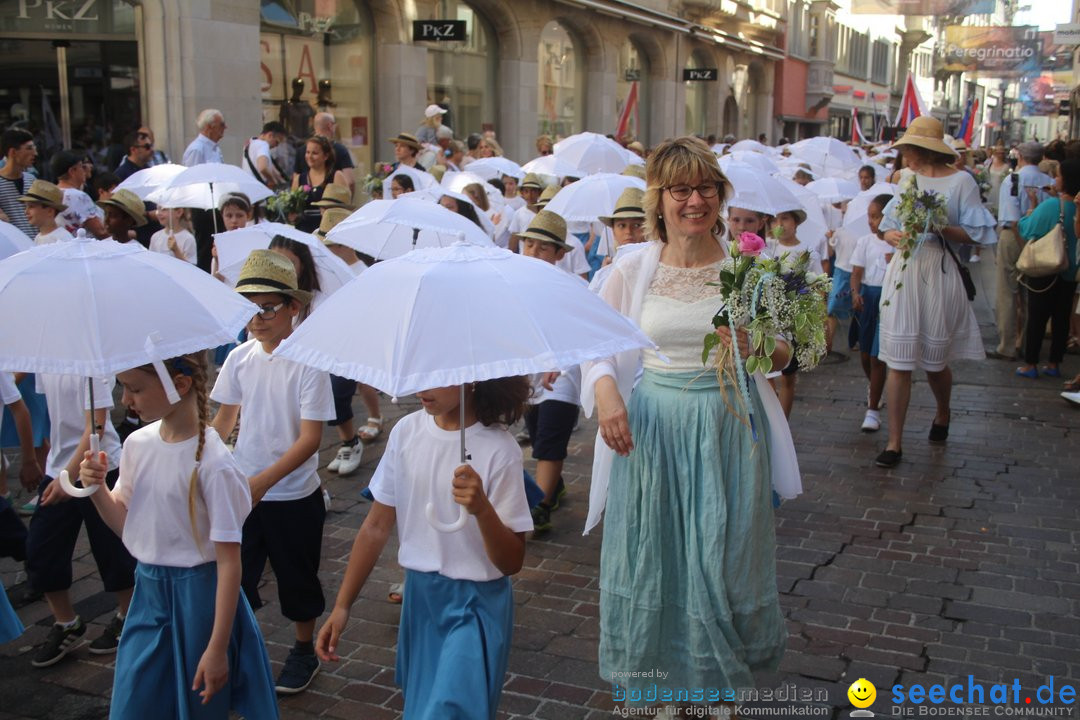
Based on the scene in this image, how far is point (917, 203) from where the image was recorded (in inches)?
285

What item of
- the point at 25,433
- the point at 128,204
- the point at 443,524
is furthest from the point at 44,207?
the point at 443,524

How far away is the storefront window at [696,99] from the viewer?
37.1 metres

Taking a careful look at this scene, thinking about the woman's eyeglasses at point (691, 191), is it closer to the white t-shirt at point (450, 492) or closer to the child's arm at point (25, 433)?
the white t-shirt at point (450, 492)

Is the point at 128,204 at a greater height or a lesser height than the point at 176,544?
greater

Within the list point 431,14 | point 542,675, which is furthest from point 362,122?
point 542,675

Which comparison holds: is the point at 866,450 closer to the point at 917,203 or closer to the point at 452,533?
the point at 917,203

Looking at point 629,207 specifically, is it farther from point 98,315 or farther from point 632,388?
point 98,315

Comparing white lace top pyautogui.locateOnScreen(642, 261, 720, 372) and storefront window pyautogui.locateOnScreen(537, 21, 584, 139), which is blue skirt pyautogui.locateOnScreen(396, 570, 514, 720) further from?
storefront window pyautogui.locateOnScreen(537, 21, 584, 139)

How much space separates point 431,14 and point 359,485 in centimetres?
1563

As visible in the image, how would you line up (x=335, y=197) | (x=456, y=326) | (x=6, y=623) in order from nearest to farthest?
(x=456, y=326)
(x=6, y=623)
(x=335, y=197)

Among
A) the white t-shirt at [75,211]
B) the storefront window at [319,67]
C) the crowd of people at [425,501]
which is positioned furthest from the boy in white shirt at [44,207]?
the storefront window at [319,67]

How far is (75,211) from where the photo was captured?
29.8ft

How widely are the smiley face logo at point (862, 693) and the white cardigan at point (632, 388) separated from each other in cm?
89

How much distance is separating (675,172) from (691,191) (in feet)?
0.29
